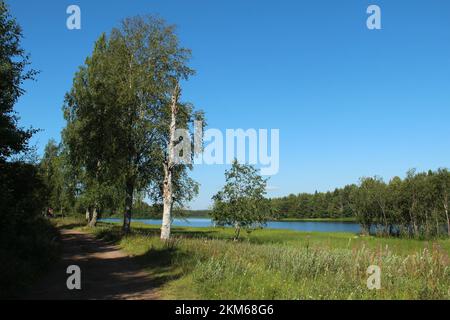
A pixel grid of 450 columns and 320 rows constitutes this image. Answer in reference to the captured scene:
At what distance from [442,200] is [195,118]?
7205cm

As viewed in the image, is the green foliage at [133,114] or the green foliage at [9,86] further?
the green foliage at [133,114]

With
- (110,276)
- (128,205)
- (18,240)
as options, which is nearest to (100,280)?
(110,276)

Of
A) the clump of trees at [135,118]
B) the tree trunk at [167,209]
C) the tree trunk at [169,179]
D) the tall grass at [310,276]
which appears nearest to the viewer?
the tall grass at [310,276]

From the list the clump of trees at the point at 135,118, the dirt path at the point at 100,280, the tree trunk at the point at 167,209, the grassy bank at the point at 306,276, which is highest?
the clump of trees at the point at 135,118

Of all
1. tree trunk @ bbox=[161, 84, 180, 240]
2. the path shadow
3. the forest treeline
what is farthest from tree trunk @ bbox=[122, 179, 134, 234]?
the forest treeline

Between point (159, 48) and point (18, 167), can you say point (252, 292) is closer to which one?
point (18, 167)

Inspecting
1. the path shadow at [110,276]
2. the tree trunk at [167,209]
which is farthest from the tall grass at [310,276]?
the tree trunk at [167,209]

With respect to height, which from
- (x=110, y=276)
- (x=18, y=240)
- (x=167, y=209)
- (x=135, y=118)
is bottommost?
(x=110, y=276)

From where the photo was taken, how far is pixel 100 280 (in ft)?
49.3

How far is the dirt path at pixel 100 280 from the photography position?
40.0ft

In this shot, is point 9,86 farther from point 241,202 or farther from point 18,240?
point 241,202

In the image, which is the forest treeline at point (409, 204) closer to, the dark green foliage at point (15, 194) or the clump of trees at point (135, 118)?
the clump of trees at point (135, 118)

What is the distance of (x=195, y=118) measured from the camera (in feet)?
104
